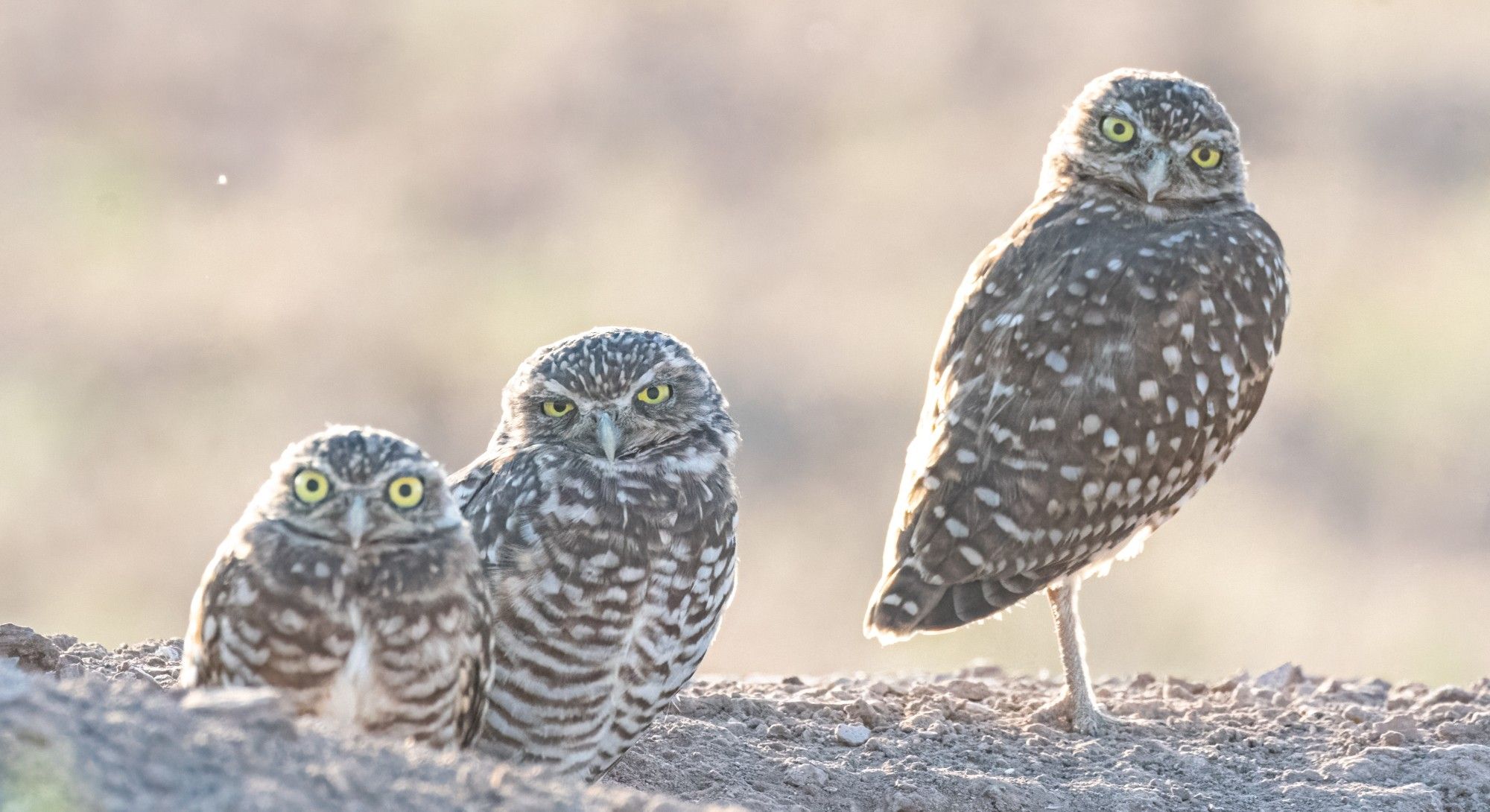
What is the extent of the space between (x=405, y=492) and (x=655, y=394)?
3.30ft

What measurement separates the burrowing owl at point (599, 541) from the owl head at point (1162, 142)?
6.22 ft

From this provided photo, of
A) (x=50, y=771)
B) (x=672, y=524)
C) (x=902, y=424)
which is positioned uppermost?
(x=902, y=424)

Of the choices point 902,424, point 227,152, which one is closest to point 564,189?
point 227,152

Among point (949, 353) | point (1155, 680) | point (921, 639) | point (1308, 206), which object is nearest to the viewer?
point (949, 353)

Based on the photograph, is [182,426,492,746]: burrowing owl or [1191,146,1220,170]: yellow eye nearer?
[182,426,492,746]: burrowing owl

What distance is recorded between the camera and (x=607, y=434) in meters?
5.03

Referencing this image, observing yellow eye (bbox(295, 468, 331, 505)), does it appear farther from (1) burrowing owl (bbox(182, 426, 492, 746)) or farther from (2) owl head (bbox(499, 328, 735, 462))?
(2) owl head (bbox(499, 328, 735, 462))

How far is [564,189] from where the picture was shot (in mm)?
17703

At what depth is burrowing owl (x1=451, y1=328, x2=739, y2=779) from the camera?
4922mm

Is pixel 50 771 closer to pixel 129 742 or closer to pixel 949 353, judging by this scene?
pixel 129 742

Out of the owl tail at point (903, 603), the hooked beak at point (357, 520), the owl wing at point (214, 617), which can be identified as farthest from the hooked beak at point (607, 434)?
the owl tail at point (903, 603)

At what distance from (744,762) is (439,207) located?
12358 mm

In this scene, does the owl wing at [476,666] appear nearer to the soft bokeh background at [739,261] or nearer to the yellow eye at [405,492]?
the yellow eye at [405,492]

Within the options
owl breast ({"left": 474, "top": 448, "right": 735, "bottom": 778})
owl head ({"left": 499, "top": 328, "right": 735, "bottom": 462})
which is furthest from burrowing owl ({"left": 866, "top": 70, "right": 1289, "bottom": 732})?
owl breast ({"left": 474, "top": 448, "right": 735, "bottom": 778})
